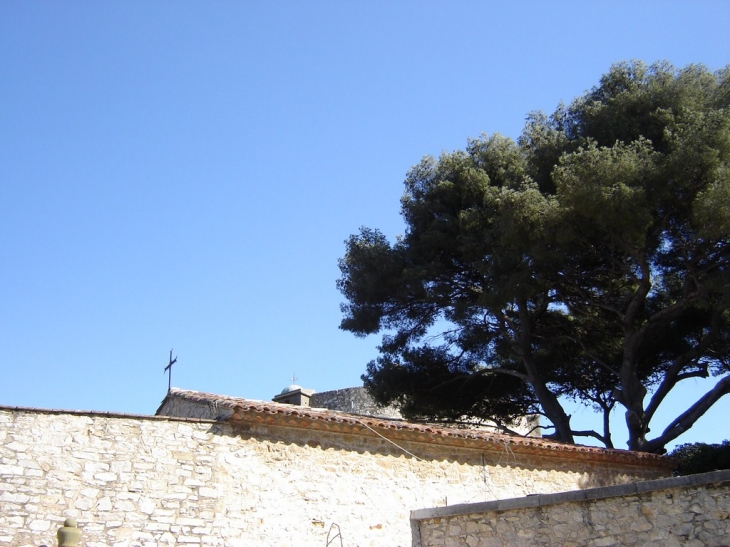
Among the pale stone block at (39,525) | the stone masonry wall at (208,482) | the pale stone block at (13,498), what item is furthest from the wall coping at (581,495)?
the pale stone block at (13,498)

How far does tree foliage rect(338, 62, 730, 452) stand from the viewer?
14945 millimetres

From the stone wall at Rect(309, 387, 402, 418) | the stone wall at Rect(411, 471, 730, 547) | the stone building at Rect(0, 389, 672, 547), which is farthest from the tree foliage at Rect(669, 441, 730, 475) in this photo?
the stone wall at Rect(309, 387, 402, 418)

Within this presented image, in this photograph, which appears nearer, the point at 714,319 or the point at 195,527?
the point at 195,527

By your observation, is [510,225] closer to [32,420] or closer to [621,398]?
[621,398]

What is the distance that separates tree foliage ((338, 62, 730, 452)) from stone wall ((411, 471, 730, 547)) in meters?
7.41

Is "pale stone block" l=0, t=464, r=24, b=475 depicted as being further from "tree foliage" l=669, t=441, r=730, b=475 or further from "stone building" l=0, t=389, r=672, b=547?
"tree foliage" l=669, t=441, r=730, b=475

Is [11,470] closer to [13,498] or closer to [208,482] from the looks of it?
[13,498]

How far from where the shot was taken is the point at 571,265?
16859 mm

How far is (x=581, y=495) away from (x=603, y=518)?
340 millimetres

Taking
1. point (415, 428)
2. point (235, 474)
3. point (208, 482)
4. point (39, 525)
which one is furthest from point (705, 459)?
point (39, 525)

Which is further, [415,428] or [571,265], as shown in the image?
[571,265]

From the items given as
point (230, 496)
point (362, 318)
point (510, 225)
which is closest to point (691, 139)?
point (510, 225)

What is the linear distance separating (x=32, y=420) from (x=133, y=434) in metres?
1.24

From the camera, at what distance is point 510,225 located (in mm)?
15734
